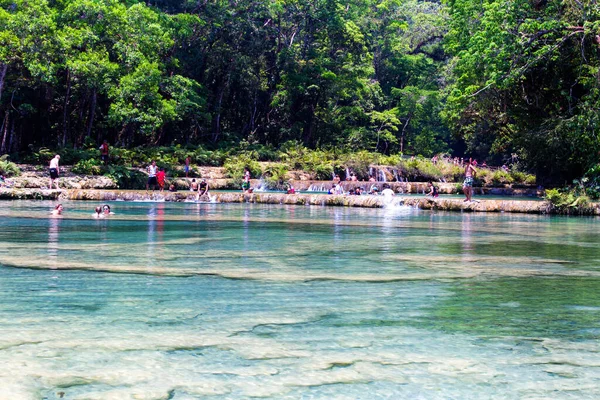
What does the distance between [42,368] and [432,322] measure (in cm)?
319

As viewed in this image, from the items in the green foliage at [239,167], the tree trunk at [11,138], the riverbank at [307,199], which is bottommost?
the riverbank at [307,199]

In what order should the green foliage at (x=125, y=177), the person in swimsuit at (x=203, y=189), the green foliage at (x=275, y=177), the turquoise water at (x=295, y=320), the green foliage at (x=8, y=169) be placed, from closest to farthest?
the turquoise water at (x=295, y=320), the person in swimsuit at (x=203, y=189), the green foliage at (x=8, y=169), the green foliage at (x=125, y=177), the green foliage at (x=275, y=177)

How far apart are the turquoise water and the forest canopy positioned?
58.9ft

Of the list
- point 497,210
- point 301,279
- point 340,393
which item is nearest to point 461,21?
point 497,210

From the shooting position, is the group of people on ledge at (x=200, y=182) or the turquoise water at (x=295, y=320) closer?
the turquoise water at (x=295, y=320)

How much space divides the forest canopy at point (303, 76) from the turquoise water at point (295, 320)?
18.0 m

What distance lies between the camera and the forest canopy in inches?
1125

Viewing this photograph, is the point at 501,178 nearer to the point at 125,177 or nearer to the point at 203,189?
the point at 203,189

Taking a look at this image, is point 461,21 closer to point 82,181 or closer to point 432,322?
point 82,181

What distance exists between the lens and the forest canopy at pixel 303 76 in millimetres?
28562

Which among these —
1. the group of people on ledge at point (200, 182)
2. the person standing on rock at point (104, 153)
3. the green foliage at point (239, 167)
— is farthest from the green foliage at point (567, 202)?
the person standing on rock at point (104, 153)

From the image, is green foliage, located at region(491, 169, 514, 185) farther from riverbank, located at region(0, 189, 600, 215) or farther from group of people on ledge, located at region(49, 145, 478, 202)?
riverbank, located at region(0, 189, 600, 215)

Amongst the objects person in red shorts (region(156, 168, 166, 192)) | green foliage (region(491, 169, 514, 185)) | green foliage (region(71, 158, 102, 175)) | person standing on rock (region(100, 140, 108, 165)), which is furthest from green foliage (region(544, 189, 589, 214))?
person standing on rock (region(100, 140, 108, 165))

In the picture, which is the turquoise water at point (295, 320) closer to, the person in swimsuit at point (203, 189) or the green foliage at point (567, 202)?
the green foliage at point (567, 202)
